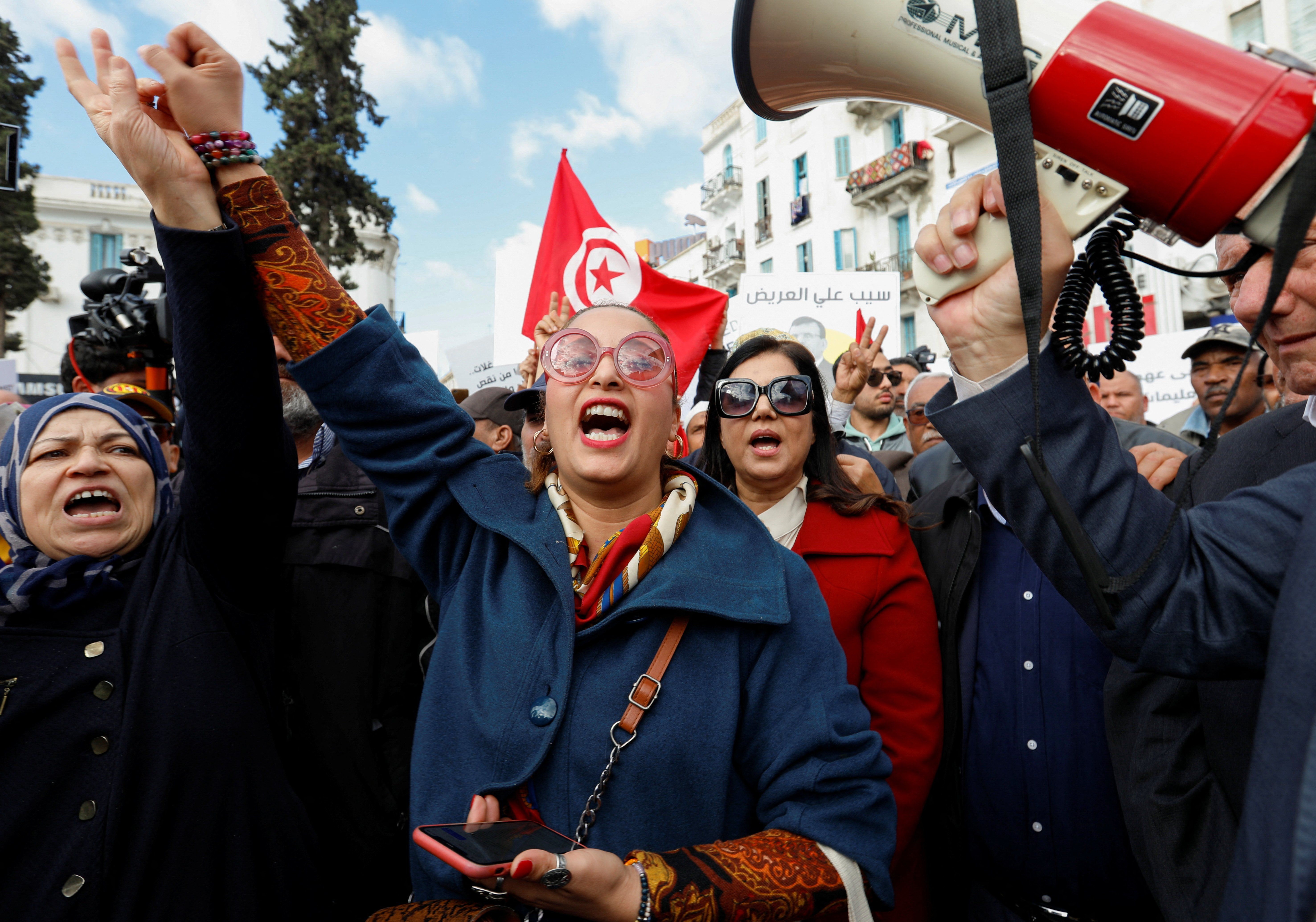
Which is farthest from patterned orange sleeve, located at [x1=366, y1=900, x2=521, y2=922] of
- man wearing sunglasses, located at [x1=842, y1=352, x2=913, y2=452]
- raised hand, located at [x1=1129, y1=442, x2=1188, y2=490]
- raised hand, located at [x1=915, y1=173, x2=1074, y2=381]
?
man wearing sunglasses, located at [x1=842, y1=352, x2=913, y2=452]

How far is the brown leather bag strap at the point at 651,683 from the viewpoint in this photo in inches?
60.2

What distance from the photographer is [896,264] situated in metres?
24.9

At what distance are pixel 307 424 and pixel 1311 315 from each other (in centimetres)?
308

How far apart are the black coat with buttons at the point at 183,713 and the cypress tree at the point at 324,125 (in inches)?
706

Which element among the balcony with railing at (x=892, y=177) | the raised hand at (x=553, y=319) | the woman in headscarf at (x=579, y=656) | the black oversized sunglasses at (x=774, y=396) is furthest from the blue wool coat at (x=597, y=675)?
the balcony with railing at (x=892, y=177)

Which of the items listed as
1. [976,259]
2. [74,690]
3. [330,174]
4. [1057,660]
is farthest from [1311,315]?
[330,174]

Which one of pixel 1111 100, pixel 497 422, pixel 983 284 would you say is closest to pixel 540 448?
pixel 983 284

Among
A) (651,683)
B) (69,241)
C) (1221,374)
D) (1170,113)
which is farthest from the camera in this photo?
(69,241)

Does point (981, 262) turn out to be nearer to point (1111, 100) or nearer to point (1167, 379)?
point (1111, 100)

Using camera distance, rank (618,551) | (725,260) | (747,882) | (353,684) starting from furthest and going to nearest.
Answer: (725,260) < (353,684) < (618,551) < (747,882)

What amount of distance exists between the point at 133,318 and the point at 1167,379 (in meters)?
8.91

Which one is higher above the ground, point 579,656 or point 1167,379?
A: point 1167,379

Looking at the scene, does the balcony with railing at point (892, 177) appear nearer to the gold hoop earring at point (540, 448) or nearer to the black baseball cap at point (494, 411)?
the black baseball cap at point (494, 411)

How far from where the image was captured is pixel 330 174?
61.0 ft
